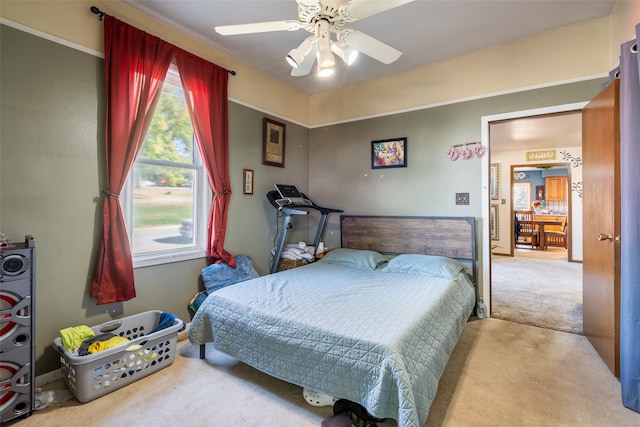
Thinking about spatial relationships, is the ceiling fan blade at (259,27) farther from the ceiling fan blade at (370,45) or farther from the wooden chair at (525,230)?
the wooden chair at (525,230)

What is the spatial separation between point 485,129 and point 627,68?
141 cm

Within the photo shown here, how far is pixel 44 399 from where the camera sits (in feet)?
5.96

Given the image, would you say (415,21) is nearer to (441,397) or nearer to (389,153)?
(389,153)

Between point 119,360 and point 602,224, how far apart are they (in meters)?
3.60

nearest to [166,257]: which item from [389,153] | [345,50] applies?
[345,50]

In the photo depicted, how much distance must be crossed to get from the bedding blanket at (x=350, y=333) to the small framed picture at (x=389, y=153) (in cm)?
163

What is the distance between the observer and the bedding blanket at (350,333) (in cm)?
143

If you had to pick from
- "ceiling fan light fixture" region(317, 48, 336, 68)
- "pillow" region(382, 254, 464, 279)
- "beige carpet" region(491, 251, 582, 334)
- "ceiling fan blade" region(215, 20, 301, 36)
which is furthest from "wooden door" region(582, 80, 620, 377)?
"ceiling fan blade" region(215, 20, 301, 36)

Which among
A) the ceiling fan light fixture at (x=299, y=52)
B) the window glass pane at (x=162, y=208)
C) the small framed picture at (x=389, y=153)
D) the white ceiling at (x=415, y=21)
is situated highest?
the white ceiling at (x=415, y=21)

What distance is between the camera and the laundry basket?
1.82m

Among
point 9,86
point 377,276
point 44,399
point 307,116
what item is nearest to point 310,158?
point 307,116

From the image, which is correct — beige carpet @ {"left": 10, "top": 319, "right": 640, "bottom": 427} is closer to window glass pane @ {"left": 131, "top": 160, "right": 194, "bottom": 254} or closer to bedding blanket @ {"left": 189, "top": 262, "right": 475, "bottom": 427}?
bedding blanket @ {"left": 189, "top": 262, "right": 475, "bottom": 427}

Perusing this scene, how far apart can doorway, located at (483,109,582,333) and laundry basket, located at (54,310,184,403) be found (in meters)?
3.25

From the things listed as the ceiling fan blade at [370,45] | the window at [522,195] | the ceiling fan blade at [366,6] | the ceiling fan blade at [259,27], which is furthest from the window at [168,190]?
the window at [522,195]
